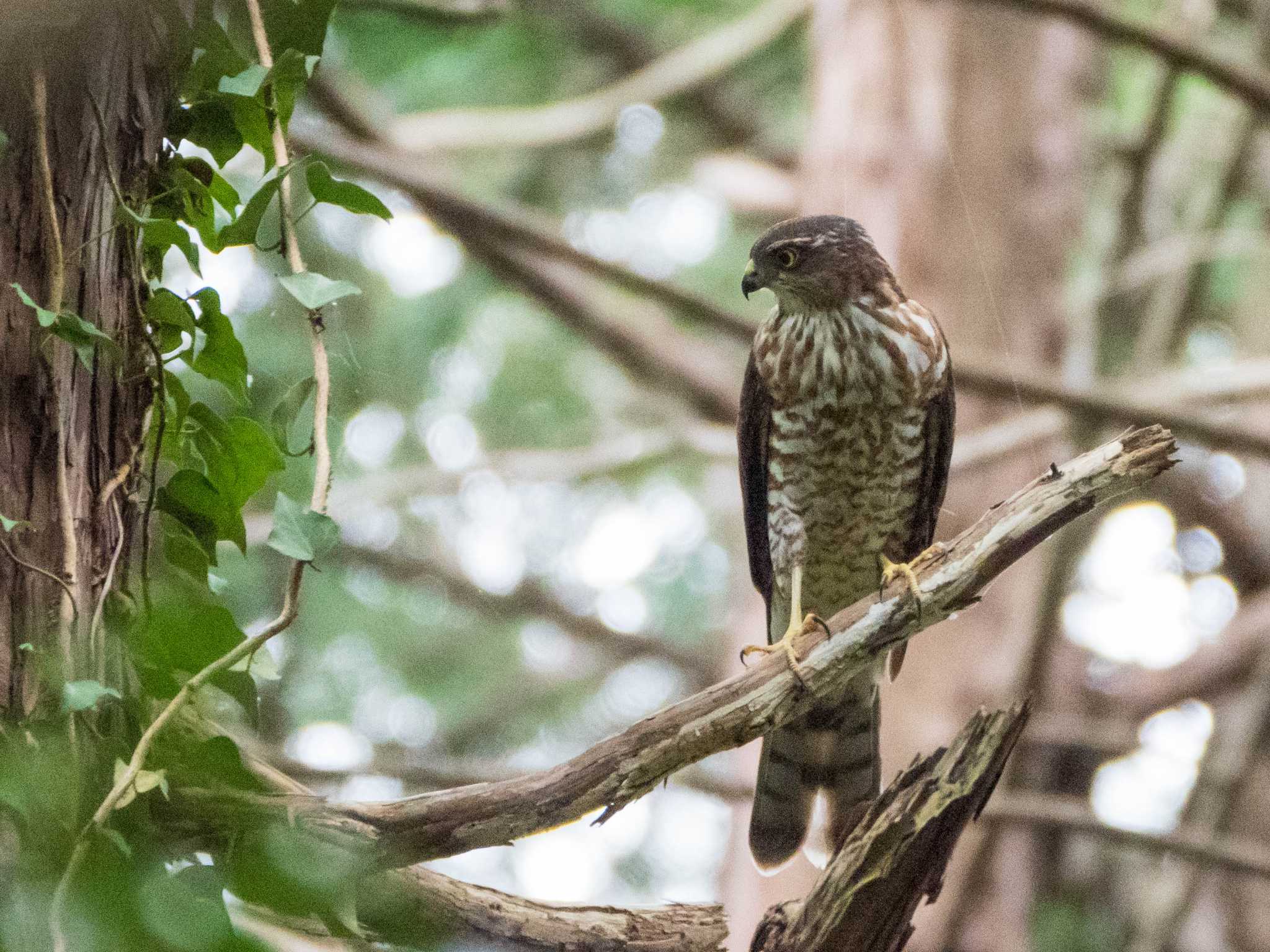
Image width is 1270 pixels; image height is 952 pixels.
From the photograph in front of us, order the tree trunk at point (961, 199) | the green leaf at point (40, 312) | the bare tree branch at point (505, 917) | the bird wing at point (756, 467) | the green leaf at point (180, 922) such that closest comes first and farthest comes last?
the green leaf at point (180, 922), the green leaf at point (40, 312), the bare tree branch at point (505, 917), the bird wing at point (756, 467), the tree trunk at point (961, 199)

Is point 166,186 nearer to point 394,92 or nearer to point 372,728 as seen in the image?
point 372,728

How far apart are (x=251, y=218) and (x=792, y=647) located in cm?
104

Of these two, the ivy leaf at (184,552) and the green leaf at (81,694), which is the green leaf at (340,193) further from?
the green leaf at (81,694)

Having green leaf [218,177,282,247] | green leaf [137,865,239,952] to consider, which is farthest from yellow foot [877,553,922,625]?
green leaf [137,865,239,952]

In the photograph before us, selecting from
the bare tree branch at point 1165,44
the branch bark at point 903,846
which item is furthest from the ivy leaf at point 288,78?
the bare tree branch at point 1165,44

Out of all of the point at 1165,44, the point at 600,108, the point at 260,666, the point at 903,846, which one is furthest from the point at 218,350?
the point at 600,108

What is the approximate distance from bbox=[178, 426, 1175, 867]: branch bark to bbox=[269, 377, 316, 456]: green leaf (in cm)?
44

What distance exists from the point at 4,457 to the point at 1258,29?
576cm

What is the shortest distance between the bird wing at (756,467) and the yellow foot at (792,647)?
0.50m

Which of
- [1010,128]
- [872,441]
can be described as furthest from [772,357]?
[1010,128]

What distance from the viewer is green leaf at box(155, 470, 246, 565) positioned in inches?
69.2

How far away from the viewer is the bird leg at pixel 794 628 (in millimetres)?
2109

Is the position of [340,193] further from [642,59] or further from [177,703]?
[642,59]

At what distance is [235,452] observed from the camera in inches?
69.4
